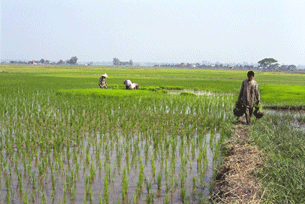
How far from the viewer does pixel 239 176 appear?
3797 millimetres

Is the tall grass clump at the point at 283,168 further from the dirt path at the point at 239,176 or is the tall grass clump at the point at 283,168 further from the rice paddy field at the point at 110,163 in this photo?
the rice paddy field at the point at 110,163

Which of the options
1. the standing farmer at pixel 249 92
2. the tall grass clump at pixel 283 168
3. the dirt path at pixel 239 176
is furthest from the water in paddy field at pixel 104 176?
the standing farmer at pixel 249 92

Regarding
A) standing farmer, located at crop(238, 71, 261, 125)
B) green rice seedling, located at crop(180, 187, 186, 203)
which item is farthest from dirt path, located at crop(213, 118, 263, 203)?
standing farmer, located at crop(238, 71, 261, 125)

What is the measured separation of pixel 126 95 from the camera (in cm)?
1299

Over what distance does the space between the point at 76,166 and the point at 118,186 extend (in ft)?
2.48

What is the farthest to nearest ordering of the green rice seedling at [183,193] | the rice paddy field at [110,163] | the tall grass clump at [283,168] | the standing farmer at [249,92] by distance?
the standing farmer at [249,92], the rice paddy field at [110,163], the green rice seedling at [183,193], the tall grass clump at [283,168]

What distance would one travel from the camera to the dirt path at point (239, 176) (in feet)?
10.8

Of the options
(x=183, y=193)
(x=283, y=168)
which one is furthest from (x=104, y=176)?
(x=283, y=168)

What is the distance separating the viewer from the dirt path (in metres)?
3.28

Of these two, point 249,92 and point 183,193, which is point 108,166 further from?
point 249,92

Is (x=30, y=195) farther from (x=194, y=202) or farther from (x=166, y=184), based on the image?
A: (x=194, y=202)

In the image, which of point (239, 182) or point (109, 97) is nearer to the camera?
point (239, 182)

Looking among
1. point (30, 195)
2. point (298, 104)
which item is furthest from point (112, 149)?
point (298, 104)

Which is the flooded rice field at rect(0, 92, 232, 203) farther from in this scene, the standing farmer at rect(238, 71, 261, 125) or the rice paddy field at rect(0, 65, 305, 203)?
the standing farmer at rect(238, 71, 261, 125)
